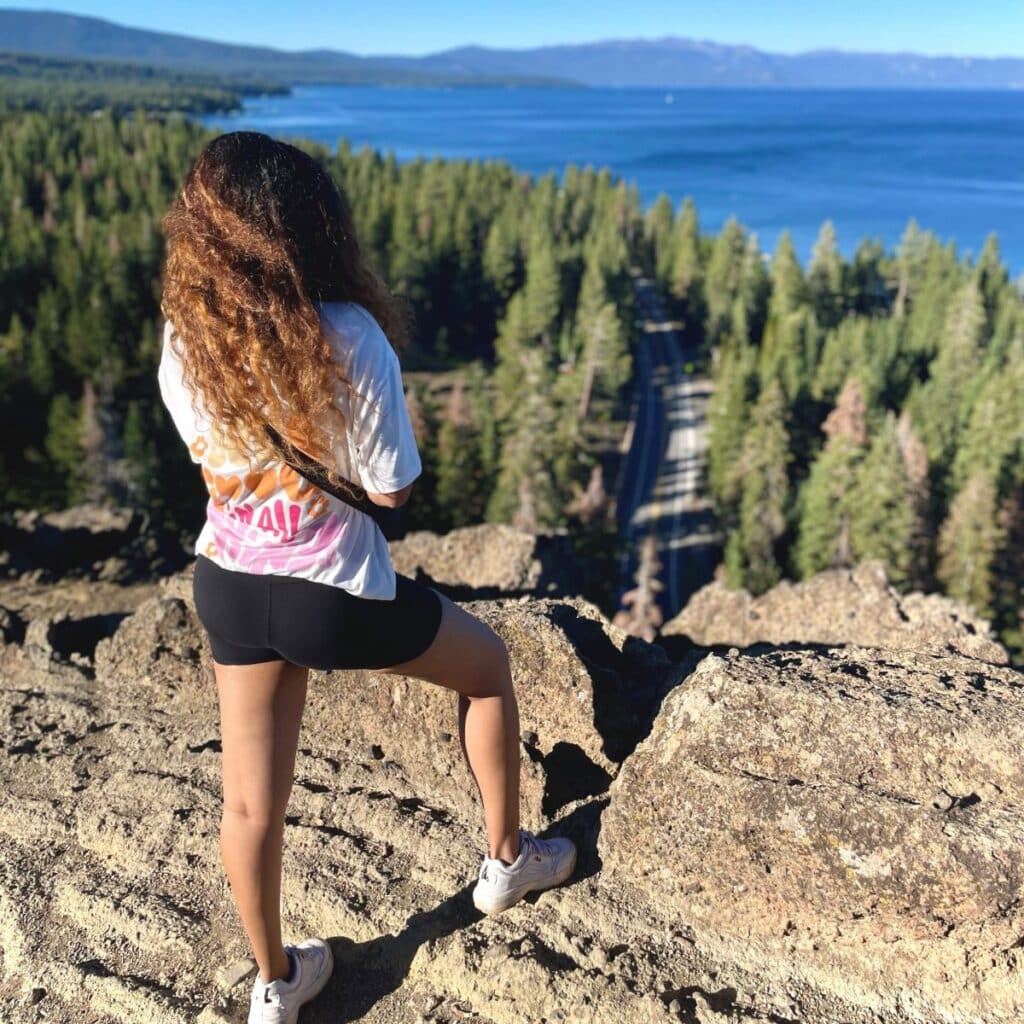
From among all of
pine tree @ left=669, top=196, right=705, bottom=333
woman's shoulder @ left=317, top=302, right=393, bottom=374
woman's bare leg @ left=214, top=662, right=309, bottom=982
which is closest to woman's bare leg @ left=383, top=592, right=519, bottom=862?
Answer: woman's bare leg @ left=214, top=662, right=309, bottom=982

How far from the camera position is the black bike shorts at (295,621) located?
9.18 feet

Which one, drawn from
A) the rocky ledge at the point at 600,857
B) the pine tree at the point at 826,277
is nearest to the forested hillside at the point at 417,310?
the pine tree at the point at 826,277

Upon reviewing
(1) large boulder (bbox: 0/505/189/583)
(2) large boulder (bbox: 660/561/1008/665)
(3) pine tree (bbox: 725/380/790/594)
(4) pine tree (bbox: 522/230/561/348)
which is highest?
(2) large boulder (bbox: 660/561/1008/665)

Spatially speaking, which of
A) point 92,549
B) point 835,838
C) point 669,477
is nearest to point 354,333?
point 835,838

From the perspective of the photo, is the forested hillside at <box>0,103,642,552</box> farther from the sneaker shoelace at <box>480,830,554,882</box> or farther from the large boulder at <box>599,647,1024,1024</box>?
the sneaker shoelace at <box>480,830,554,882</box>

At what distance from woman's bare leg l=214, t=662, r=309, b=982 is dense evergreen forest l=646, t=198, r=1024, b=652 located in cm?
2744

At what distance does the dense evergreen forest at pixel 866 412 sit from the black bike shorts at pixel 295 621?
90.0 feet

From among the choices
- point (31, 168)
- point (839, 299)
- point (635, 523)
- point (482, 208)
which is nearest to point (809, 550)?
point (635, 523)

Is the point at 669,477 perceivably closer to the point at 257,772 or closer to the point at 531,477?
the point at 531,477

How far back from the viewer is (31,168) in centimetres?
8019

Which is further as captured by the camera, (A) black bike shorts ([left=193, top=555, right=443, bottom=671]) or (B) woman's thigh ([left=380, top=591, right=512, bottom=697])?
(B) woman's thigh ([left=380, top=591, right=512, bottom=697])

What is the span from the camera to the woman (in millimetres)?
2529

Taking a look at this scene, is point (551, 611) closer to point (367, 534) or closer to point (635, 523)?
point (367, 534)

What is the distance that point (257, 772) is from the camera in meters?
3.07
